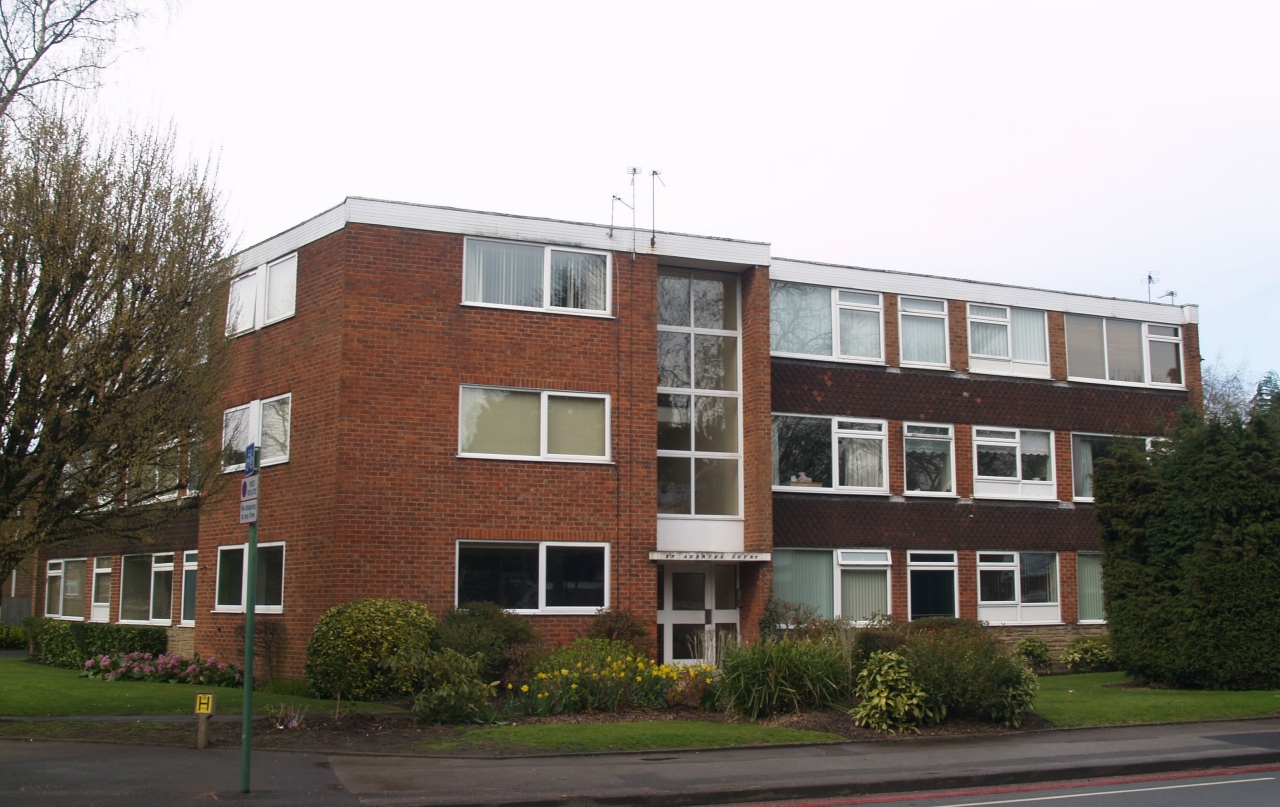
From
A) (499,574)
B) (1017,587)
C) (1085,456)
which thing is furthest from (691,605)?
(1085,456)

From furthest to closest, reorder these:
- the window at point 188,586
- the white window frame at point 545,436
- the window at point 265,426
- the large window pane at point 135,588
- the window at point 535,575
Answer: the large window pane at point 135,588, the window at point 188,586, the window at point 265,426, the white window frame at point 545,436, the window at point 535,575

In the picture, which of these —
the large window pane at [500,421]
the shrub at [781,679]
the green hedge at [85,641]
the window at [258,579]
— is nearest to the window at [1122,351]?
the large window pane at [500,421]

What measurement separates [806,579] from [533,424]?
6.62 metres

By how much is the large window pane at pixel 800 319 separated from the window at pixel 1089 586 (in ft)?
25.2

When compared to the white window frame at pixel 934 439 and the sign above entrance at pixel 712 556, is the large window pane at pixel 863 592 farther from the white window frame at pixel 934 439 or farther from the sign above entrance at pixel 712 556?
the sign above entrance at pixel 712 556

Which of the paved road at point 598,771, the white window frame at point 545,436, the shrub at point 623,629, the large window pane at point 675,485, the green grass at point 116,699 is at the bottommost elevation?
the paved road at point 598,771

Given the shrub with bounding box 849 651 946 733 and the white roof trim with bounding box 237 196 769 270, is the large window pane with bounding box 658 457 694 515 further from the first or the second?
the shrub with bounding box 849 651 946 733

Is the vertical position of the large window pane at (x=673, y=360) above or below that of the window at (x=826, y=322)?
below

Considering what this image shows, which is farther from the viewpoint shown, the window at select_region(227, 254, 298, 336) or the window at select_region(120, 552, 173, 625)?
the window at select_region(120, 552, 173, 625)

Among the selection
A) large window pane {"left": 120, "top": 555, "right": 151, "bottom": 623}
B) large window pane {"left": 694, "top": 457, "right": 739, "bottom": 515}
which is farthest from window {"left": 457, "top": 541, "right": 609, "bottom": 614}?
large window pane {"left": 120, "top": 555, "right": 151, "bottom": 623}

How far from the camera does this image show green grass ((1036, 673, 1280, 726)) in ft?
53.9

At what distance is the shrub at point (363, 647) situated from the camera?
17.7 meters

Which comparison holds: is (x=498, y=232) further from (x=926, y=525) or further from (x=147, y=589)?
(x=147, y=589)

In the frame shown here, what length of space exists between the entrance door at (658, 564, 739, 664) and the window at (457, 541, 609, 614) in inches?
78.6
